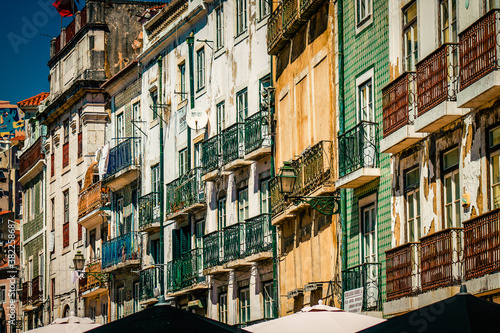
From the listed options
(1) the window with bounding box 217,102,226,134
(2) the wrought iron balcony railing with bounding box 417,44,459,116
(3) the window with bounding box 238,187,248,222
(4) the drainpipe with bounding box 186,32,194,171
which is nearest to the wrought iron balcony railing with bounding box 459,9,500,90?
(2) the wrought iron balcony railing with bounding box 417,44,459,116

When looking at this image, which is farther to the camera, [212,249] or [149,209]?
[149,209]

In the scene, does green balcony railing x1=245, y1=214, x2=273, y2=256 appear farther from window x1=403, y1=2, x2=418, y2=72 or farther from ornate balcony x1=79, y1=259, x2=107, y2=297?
ornate balcony x1=79, y1=259, x2=107, y2=297

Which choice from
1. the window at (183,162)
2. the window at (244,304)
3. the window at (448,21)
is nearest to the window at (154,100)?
the window at (183,162)

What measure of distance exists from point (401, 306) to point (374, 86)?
15.8ft

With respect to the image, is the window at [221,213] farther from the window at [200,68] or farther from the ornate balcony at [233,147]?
the window at [200,68]

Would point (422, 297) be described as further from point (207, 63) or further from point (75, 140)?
point (75, 140)

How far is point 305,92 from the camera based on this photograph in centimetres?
2770

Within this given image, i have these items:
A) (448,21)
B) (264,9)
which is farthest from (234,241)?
(448,21)

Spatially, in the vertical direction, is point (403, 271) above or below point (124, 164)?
below

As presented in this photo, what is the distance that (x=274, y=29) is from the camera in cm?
2984

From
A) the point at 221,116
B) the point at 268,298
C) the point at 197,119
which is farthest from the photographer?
the point at 197,119

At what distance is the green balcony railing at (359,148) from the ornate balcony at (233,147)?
25.3ft

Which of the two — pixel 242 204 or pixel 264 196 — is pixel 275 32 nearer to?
pixel 264 196

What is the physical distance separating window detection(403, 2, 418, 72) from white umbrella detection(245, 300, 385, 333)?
209 inches
